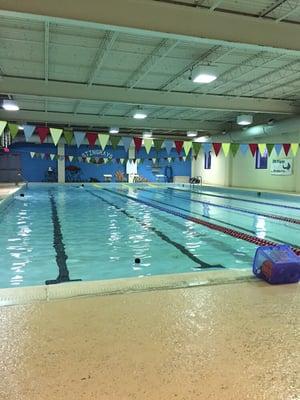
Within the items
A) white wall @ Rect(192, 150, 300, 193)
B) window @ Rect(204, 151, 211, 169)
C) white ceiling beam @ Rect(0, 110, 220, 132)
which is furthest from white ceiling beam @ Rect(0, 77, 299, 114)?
window @ Rect(204, 151, 211, 169)

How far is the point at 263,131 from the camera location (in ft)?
48.1

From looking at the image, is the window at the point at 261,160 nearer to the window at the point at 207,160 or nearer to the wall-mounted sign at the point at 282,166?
the wall-mounted sign at the point at 282,166

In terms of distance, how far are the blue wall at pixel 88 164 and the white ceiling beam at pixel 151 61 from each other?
14735mm

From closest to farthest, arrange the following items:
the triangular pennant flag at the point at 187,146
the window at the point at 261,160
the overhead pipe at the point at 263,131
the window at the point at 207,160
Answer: the triangular pennant flag at the point at 187,146, the overhead pipe at the point at 263,131, the window at the point at 261,160, the window at the point at 207,160

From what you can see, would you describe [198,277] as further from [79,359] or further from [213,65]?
[213,65]

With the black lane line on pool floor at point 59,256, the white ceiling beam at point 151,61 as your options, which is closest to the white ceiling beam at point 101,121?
the white ceiling beam at point 151,61

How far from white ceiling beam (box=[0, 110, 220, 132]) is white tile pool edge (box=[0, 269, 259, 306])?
13.2 meters

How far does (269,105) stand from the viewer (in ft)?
38.2

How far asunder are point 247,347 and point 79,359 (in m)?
0.80

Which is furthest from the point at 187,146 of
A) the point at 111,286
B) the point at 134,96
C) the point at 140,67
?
the point at 111,286

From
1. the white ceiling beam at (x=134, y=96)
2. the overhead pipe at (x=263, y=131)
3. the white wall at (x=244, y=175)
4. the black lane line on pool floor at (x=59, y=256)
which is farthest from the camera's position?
the white wall at (x=244, y=175)

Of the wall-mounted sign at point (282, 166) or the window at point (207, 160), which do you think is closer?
the wall-mounted sign at point (282, 166)

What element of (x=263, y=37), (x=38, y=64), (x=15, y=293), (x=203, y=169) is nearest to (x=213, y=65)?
(x=263, y=37)

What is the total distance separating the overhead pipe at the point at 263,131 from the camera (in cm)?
1263
